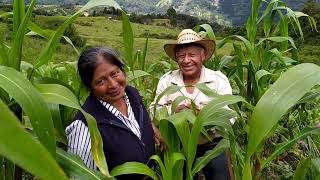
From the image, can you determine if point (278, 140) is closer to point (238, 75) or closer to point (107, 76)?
point (238, 75)

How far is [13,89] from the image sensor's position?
2.77ft

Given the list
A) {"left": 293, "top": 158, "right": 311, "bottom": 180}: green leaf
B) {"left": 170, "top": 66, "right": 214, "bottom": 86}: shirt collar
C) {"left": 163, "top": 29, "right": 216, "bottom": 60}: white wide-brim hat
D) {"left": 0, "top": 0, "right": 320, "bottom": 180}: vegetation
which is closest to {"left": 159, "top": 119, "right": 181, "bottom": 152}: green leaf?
{"left": 0, "top": 0, "right": 320, "bottom": 180}: vegetation

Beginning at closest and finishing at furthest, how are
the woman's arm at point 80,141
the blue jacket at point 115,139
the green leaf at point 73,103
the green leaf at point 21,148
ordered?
the green leaf at point 21,148 < the green leaf at point 73,103 < the woman's arm at point 80,141 < the blue jacket at point 115,139

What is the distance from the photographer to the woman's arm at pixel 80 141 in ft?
4.57

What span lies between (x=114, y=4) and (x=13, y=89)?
0.40 m

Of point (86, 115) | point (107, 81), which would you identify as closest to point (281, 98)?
point (86, 115)

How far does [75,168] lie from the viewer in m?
1.10

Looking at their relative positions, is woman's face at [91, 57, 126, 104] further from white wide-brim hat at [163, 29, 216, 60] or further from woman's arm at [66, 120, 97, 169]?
white wide-brim hat at [163, 29, 216, 60]

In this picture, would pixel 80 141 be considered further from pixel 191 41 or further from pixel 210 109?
pixel 191 41

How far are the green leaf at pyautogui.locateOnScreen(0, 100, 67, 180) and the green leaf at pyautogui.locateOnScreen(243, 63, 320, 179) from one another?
0.60 metres

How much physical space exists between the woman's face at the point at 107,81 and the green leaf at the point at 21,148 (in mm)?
1128

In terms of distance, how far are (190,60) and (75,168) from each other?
1181mm

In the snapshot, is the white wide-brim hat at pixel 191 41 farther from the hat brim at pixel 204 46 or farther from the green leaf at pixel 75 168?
the green leaf at pixel 75 168

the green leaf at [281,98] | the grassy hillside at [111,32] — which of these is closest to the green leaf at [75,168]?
the green leaf at [281,98]
